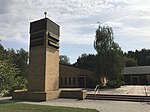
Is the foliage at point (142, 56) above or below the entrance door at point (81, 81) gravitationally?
above

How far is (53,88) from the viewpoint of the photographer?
2184cm

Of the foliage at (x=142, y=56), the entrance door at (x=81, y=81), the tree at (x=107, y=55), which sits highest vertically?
the foliage at (x=142, y=56)

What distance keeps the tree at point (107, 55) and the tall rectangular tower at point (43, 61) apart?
507 inches

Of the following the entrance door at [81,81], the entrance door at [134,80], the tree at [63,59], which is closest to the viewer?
the entrance door at [81,81]

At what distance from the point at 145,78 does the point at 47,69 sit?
31584mm

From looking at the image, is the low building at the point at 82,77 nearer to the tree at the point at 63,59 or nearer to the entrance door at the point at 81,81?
the entrance door at the point at 81,81

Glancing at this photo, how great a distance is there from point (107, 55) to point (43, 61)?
15.8m

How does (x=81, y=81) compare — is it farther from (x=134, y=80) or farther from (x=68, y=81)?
(x=134, y=80)

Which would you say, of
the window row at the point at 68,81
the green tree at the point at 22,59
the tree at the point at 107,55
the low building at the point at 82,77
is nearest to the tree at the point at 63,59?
the green tree at the point at 22,59

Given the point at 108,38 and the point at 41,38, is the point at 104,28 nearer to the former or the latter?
the point at 108,38

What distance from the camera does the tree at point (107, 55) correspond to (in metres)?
33.9

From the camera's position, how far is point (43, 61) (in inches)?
824

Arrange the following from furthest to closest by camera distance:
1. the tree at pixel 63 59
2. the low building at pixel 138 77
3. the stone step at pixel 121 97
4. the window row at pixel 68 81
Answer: the tree at pixel 63 59, the low building at pixel 138 77, the window row at pixel 68 81, the stone step at pixel 121 97

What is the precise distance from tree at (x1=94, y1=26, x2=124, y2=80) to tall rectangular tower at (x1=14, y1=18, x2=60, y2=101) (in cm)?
1288
